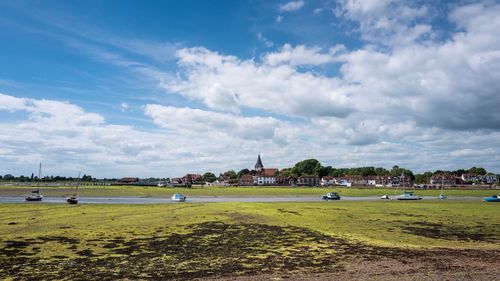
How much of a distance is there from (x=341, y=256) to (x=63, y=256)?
1573 cm

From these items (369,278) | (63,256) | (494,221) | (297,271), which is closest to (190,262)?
(297,271)

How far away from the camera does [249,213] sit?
1829 inches

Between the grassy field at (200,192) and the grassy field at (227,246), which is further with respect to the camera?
the grassy field at (200,192)

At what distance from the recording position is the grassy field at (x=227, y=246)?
1942 cm

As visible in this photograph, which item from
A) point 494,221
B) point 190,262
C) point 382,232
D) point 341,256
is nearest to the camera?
point 190,262

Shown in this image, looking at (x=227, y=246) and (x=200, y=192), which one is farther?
(x=200, y=192)

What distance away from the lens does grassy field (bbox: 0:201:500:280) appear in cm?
1942

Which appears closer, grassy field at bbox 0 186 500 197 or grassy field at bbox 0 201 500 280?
grassy field at bbox 0 201 500 280

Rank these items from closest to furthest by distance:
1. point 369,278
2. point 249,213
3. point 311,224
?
point 369,278 → point 311,224 → point 249,213

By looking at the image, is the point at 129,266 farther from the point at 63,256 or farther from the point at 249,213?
the point at 249,213

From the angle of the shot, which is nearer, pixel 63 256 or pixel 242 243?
pixel 63 256

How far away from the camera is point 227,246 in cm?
2588

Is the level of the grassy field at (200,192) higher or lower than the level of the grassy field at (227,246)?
lower

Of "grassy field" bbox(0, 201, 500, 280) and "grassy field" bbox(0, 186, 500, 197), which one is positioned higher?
"grassy field" bbox(0, 201, 500, 280)
